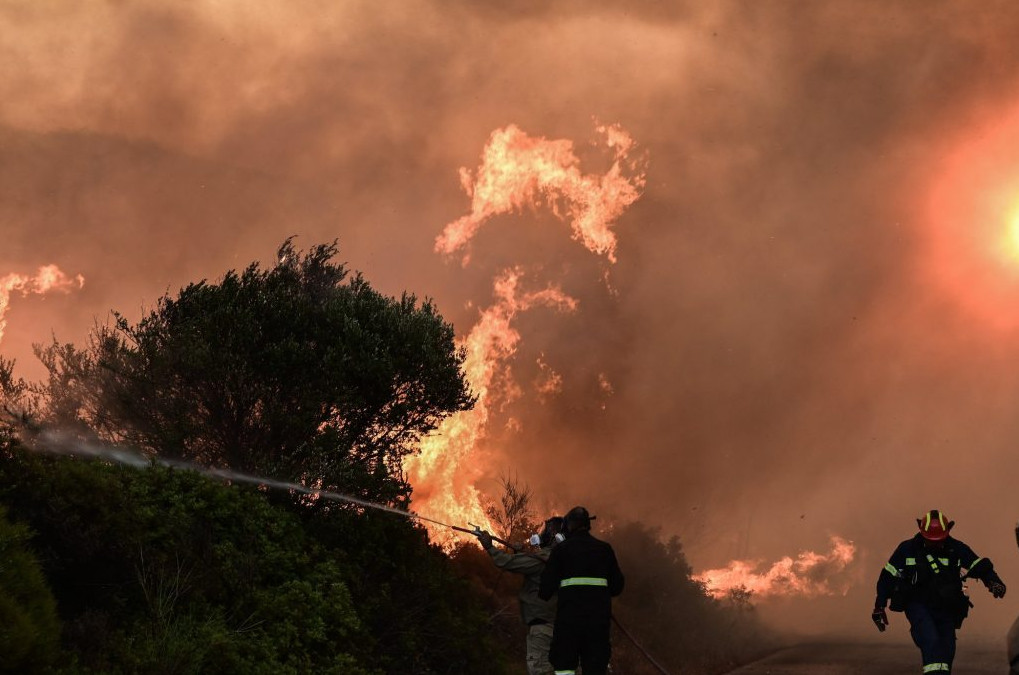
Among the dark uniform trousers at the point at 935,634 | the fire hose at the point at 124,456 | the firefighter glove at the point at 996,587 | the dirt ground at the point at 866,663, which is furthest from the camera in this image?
the dirt ground at the point at 866,663

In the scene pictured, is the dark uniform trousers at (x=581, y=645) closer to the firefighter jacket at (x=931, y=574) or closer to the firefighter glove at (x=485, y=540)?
the firefighter glove at (x=485, y=540)

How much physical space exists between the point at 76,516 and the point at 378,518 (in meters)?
6.79

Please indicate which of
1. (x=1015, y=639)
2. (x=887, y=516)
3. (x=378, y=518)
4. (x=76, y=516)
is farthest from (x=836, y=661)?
(x=887, y=516)

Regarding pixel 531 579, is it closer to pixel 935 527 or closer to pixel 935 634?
pixel 935 634

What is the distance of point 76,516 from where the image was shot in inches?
432

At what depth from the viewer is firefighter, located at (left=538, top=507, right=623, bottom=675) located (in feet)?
33.7

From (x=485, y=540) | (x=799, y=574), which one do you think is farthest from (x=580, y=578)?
(x=799, y=574)

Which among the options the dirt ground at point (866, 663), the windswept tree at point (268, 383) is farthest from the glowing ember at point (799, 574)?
the windswept tree at point (268, 383)

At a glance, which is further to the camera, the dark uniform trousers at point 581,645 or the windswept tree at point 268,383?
the windswept tree at point 268,383

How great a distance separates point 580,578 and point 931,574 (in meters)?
3.83

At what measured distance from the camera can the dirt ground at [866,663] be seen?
17848 mm

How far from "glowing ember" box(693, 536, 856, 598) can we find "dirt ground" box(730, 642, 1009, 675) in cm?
3773

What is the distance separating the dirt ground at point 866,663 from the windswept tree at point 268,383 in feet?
30.0

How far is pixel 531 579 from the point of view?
12266 millimetres
